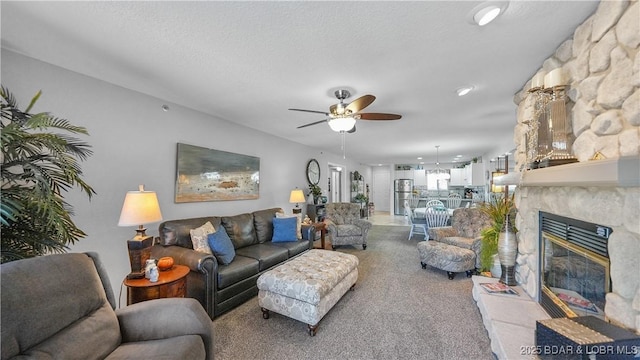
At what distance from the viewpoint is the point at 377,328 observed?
7.20 ft

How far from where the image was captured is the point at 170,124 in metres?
2.98

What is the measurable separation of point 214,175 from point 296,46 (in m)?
2.46

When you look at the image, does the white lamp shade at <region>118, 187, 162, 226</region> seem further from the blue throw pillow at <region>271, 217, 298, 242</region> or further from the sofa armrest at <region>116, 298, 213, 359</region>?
the blue throw pillow at <region>271, 217, 298, 242</region>

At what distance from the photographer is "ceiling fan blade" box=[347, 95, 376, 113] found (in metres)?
2.17

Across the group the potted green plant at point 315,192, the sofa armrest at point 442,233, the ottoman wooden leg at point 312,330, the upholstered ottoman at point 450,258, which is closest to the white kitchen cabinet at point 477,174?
the sofa armrest at point 442,233

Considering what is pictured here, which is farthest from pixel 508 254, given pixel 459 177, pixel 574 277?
pixel 459 177

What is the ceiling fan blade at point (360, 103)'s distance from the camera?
2.17m

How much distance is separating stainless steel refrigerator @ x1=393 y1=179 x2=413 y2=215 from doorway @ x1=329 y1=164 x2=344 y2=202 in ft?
9.28

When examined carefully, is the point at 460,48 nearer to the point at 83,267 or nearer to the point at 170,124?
the point at 83,267

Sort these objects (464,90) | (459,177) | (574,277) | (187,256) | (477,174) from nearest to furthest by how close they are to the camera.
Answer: (574,277), (187,256), (464,90), (477,174), (459,177)

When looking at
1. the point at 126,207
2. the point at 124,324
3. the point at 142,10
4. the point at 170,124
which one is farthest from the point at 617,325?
the point at 170,124

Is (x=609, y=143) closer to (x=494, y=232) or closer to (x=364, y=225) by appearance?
(x=494, y=232)

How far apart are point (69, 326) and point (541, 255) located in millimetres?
3337

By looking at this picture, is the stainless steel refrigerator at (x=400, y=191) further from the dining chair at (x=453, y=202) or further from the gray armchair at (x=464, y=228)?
the gray armchair at (x=464, y=228)
